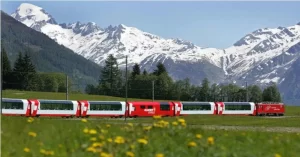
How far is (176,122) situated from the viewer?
11.9 metres

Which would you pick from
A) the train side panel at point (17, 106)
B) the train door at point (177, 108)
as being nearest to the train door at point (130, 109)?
the train door at point (177, 108)

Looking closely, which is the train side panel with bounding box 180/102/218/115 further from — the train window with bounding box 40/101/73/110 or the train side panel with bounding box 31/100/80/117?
the train window with bounding box 40/101/73/110

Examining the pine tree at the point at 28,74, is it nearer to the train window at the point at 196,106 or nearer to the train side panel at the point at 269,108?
the train window at the point at 196,106

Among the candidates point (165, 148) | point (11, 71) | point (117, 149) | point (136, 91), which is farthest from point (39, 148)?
point (136, 91)

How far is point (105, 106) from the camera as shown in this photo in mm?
86875

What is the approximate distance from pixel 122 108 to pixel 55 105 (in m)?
13.4

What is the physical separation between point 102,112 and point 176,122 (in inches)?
2954

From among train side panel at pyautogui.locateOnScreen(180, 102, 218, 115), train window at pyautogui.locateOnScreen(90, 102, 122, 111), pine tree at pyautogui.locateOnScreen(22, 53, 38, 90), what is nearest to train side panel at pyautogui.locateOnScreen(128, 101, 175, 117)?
train side panel at pyautogui.locateOnScreen(180, 102, 218, 115)

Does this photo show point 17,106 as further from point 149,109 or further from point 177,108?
point 177,108

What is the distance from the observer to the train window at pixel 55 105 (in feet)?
253

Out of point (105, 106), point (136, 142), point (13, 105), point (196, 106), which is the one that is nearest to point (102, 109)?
point (105, 106)

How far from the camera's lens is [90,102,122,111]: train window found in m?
85.1

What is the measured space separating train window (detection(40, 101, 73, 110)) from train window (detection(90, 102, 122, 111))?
4966 millimetres

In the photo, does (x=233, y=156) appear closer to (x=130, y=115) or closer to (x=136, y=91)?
(x=130, y=115)
